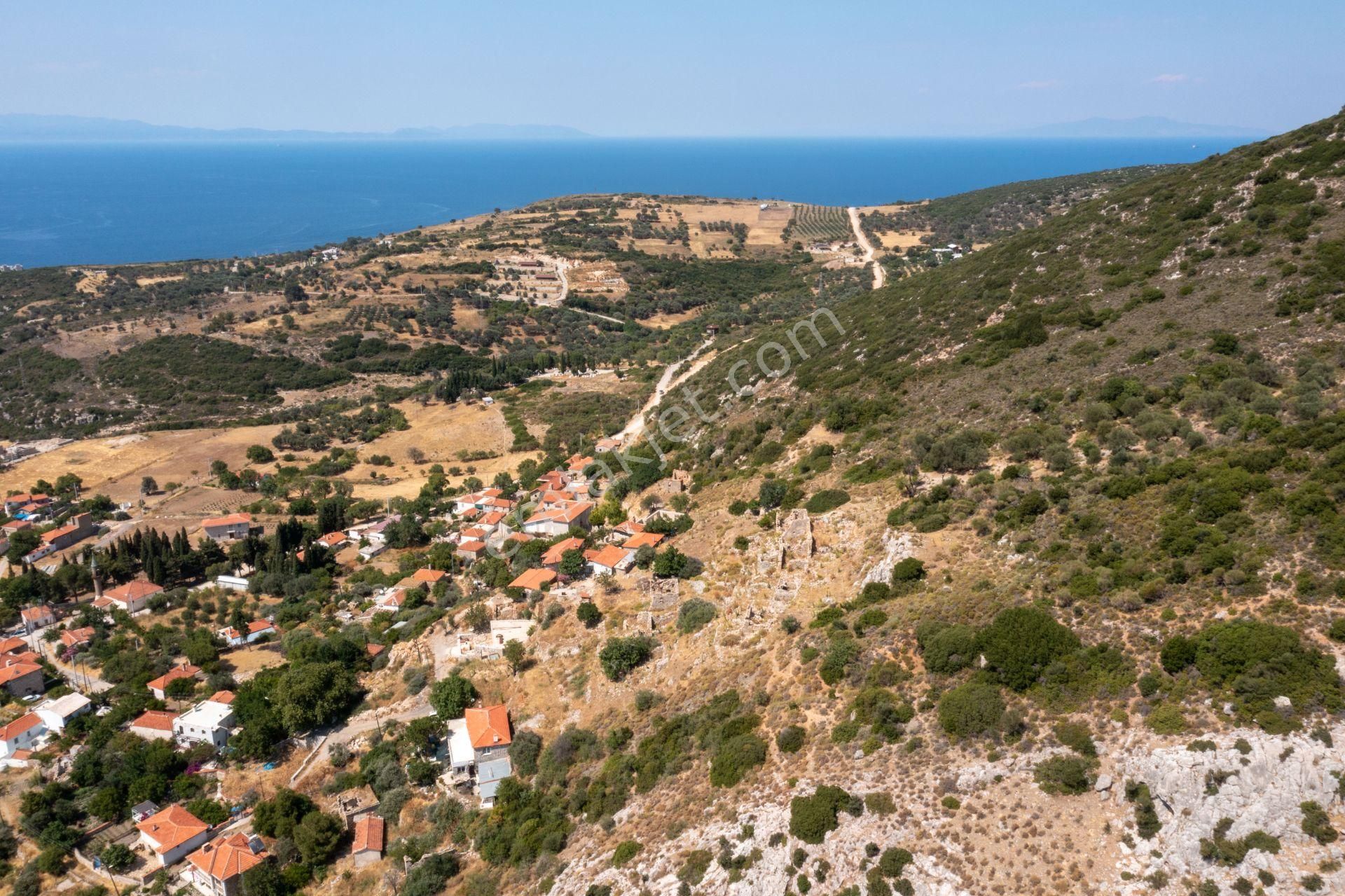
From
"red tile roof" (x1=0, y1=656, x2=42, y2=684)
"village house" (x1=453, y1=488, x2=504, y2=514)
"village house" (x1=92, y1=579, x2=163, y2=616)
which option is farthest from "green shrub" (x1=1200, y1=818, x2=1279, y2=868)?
"village house" (x1=92, y1=579, x2=163, y2=616)

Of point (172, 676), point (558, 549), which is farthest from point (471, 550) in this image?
point (172, 676)

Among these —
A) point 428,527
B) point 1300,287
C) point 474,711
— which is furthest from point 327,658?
point 1300,287

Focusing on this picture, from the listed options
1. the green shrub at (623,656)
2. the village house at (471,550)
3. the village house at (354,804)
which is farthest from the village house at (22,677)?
the green shrub at (623,656)

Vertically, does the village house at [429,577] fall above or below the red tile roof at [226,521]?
above

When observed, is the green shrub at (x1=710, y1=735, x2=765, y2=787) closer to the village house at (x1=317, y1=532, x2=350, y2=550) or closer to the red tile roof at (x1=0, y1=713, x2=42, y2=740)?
the red tile roof at (x1=0, y1=713, x2=42, y2=740)

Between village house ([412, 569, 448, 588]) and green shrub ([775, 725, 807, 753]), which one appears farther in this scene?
village house ([412, 569, 448, 588])

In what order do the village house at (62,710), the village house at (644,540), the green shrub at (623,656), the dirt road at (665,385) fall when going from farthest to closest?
the dirt road at (665,385) → the village house at (644,540) → the village house at (62,710) → the green shrub at (623,656)

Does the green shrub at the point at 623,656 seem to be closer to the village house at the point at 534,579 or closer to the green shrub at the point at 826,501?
the village house at the point at 534,579
